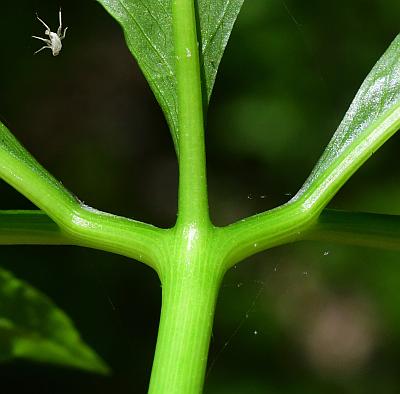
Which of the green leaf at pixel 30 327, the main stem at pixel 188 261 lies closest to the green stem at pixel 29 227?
the main stem at pixel 188 261

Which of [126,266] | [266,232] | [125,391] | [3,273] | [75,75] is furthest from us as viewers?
[75,75]

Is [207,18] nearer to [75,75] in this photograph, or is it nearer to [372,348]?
[372,348]

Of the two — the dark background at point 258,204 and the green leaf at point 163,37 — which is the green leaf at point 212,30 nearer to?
the green leaf at point 163,37

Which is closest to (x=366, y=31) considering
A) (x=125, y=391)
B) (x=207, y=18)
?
(x=125, y=391)

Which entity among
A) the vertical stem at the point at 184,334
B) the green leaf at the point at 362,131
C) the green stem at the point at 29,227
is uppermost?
the green leaf at the point at 362,131

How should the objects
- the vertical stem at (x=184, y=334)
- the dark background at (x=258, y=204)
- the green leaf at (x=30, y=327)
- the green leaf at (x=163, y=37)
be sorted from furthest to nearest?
1. the dark background at (x=258, y=204)
2. the green leaf at (x=30, y=327)
3. the green leaf at (x=163, y=37)
4. the vertical stem at (x=184, y=334)

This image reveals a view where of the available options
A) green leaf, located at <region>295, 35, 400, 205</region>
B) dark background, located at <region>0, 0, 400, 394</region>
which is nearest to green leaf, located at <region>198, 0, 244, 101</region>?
green leaf, located at <region>295, 35, 400, 205</region>

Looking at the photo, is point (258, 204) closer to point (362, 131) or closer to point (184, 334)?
point (362, 131)
